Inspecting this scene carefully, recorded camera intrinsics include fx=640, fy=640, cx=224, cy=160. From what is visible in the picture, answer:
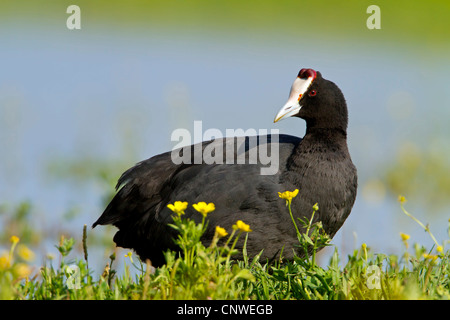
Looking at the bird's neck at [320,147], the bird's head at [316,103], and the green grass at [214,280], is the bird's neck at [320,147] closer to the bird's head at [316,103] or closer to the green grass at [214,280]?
the bird's head at [316,103]

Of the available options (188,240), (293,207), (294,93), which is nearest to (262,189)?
(293,207)

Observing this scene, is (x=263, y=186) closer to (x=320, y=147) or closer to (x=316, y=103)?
(x=320, y=147)

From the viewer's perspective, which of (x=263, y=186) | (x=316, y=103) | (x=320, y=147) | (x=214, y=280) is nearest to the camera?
(x=214, y=280)

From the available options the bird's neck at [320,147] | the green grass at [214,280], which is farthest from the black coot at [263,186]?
the green grass at [214,280]

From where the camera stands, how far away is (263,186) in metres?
4.40

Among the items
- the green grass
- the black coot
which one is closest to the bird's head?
the black coot

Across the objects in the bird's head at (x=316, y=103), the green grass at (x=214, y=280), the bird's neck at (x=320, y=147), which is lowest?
the green grass at (x=214, y=280)

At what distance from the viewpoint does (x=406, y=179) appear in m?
7.16

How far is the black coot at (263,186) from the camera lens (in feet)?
14.3

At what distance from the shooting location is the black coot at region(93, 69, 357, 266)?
4352 millimetres

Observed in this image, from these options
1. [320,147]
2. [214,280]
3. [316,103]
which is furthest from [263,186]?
[214,280]

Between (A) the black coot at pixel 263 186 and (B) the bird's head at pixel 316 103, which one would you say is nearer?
(A) the black coot at pixel 263 186

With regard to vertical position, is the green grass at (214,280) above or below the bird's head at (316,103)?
below
